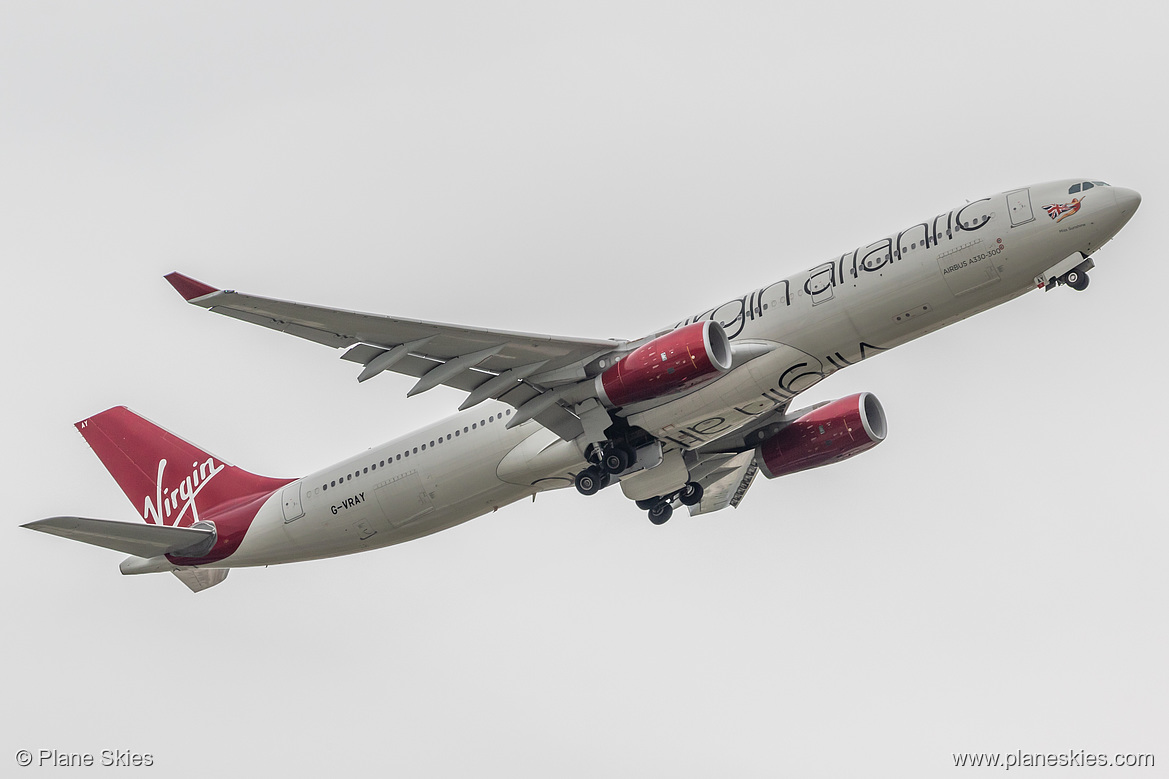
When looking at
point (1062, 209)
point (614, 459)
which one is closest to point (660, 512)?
point (614, 459)

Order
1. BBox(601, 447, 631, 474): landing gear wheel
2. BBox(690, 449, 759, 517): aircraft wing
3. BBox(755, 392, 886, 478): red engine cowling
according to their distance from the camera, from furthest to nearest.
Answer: BBox(690, 449, 759, 517): aircraft wing, BBox(755, 392, 886, 478): red engine cowling, BBox(601, 447, 631, 474): landing gear wheel

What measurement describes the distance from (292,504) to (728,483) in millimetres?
12498

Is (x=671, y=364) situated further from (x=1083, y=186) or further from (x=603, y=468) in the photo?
(x=1083, y=186)

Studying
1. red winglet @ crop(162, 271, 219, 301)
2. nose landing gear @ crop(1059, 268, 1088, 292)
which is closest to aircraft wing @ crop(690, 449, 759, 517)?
nose landing gear @ crop(1059, 268, 1088, 292)

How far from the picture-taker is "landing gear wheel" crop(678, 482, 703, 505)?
120 feet

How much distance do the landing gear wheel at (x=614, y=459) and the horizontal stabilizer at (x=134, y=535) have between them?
11.6 meters

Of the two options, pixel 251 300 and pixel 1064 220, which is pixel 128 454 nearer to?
pixel 251 300

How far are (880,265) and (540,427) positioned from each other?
9.32 meters

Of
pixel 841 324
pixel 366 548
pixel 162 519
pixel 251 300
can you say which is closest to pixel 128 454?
pixel 162 519

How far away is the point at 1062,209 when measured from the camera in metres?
28.1

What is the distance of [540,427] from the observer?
107ft

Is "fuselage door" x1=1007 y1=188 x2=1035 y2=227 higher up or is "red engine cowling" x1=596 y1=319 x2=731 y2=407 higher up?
"fuselage door" x1=1007 y1=188 x2=1035 y2=227

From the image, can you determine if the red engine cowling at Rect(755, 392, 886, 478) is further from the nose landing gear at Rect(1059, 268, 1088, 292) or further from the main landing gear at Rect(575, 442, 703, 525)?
the nose landing gear at Rect(1059, 268, 1088, 292)

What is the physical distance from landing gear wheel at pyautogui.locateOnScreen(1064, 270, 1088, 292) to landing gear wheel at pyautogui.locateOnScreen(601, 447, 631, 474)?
35.9 ft
